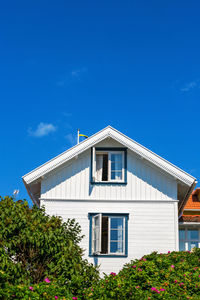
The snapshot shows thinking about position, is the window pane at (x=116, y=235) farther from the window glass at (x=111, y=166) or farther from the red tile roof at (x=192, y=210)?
the red tile roof at (x=192, y=210)

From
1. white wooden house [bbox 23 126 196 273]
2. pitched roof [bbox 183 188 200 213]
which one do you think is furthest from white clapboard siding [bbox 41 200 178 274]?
pitched roof [bbox 183 188 200 213]

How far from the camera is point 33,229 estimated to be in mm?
11680

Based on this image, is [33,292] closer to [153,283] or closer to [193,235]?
[153,283]

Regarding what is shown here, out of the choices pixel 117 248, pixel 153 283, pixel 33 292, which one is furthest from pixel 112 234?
pixel 33 292

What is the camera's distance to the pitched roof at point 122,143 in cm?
1691

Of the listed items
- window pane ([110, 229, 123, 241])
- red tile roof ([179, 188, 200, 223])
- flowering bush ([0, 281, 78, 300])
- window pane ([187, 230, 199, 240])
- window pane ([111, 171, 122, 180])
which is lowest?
flowering bush ([0, 281, 78, 300])

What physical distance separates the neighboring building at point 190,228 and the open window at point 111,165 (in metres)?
5.53

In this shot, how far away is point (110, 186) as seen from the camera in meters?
17.4

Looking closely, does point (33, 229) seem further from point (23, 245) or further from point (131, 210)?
point (131, 210)

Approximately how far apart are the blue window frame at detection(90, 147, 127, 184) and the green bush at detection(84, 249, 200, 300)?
5.07 metres

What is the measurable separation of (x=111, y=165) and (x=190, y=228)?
7762 mm

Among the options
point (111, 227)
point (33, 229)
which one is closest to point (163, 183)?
point (111, 227)

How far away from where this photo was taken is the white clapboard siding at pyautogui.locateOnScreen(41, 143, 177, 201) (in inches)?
680

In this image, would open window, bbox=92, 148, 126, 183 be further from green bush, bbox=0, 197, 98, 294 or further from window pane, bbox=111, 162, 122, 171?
green bush, bbox=0, 197, 98, 294
